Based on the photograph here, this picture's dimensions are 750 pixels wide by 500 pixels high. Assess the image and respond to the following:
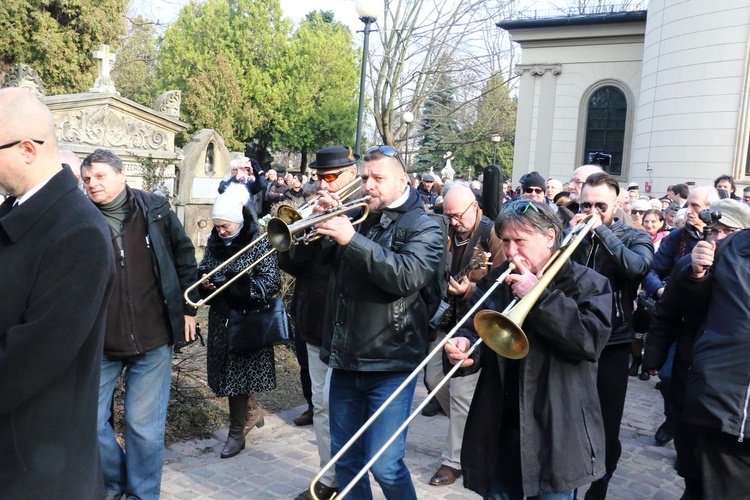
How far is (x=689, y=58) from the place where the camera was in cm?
1927

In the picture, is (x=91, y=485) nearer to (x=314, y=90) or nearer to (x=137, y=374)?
(x=137, y=374)

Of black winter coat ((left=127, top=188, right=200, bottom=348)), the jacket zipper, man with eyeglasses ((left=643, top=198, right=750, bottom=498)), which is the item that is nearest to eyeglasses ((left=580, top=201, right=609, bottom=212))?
man with eyeglasses ((left=643, top=198, right=750, bottom=498))

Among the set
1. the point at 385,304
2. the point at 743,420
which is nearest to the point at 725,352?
the point at 743,420

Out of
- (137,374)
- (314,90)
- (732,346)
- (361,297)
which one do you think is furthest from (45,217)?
(314,90)

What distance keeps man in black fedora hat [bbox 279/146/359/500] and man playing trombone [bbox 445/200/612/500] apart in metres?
1.50

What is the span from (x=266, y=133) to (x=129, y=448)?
35.4m

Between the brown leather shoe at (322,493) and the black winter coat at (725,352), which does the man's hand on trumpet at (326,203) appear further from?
the black winter coat at (725,352)

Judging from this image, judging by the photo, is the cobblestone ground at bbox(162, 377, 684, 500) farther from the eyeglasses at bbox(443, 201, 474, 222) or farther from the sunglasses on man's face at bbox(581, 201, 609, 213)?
the sunglasses on man's face at bbox(581, 201, 609, 213)

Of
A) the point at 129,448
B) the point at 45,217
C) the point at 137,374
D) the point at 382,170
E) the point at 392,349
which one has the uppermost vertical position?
the point at 382,170

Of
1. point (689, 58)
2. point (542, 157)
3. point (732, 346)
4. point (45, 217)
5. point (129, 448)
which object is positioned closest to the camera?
point (45, 217)

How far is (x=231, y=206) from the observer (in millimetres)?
4758

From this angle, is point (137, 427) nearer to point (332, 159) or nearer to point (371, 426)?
point (371, 426)

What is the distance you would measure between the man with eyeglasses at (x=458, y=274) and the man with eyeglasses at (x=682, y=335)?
1.07 metres

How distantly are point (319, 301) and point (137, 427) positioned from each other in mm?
1457
